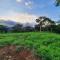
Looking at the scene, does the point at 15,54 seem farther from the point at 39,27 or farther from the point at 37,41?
the point at 39,27

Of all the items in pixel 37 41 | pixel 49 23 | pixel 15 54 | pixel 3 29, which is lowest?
pixel 15 54

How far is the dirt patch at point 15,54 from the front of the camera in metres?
4.29

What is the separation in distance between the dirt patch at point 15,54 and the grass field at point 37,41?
10 cm

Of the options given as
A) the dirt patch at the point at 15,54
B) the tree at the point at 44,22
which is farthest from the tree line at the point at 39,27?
the dirt patch at the point at 15,54

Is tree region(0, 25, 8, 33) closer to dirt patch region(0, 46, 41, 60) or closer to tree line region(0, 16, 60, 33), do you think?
tree line region(0, 16, 60, 33)

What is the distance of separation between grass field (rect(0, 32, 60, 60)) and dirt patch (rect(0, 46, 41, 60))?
10 centimetres

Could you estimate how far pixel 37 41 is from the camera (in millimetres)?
4551

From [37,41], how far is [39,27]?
0.97ft

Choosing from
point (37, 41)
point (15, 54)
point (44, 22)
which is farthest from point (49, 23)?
point (15, 54)

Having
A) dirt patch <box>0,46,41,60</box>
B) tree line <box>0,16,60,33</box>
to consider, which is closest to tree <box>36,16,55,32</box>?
tree line <box>0,16,60,33</box>

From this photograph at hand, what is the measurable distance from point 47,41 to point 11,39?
764 millimetres

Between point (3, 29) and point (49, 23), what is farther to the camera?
point (49, 23)

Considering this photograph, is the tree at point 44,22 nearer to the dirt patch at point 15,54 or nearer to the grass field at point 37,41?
the grass field at point 37,41

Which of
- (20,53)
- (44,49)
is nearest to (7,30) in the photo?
(20,53)
